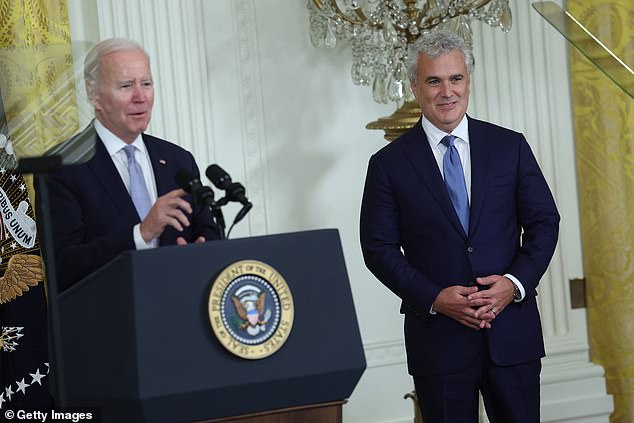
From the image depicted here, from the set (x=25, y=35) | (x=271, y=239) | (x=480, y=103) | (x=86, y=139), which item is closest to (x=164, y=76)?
(x=25, y=35)

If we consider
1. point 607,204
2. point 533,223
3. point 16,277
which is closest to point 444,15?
point 533,223

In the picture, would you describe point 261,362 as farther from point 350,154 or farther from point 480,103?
point 480,103

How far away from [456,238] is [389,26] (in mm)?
828

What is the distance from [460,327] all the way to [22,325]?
1319 mm

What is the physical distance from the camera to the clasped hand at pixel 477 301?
2721 mm

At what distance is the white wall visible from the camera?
360 cm

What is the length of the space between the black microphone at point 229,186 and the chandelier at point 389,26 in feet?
4.77

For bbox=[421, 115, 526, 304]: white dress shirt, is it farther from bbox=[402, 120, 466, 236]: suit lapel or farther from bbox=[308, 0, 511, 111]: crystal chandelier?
bbox=[308, 0, 511, 111]: crystal chandelier

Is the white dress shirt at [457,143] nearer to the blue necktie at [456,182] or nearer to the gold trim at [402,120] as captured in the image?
the blue necktie at [456,182]

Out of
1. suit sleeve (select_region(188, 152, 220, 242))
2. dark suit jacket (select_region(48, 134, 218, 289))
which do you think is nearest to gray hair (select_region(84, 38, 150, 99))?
dark suit jacket (select_region(48, 134, 218, 289))

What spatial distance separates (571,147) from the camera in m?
4.10

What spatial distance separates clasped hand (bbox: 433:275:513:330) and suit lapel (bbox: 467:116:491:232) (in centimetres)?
16

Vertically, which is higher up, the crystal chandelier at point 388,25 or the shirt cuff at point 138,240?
the crystal chandelier at point 388,25

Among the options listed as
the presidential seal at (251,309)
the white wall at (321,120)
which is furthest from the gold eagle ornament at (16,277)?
the presidential seal at (251,309)
